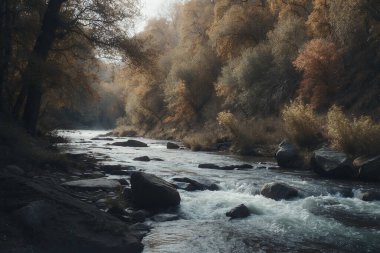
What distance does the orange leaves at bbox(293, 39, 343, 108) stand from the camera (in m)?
30.5

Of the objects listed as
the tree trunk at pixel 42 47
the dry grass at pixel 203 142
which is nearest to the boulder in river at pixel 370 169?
the tree trunk at pixel 42 47

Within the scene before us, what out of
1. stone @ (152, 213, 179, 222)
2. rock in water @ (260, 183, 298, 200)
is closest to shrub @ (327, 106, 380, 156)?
rock in water @ (260, 183, 298, 200)

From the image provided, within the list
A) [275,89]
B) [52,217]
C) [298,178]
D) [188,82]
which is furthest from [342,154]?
[188,82]

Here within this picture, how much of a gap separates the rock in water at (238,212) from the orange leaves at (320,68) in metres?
21.1

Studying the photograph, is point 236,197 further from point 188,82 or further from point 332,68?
point 188,82

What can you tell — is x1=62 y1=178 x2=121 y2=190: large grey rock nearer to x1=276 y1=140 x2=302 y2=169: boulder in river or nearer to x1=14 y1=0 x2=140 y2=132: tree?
x1=14 y1=0 x2=140 y2=132: tree

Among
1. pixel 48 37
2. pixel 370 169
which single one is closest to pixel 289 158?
pixel 370 169

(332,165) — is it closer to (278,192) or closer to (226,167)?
(226,167)

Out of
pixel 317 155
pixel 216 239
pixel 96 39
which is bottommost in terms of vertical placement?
pixel 216 239

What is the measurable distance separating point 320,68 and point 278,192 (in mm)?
20043

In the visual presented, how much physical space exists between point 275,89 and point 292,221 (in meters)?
27.7

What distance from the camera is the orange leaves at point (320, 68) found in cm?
3055

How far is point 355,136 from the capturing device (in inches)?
734

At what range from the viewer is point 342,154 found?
18734 mm
